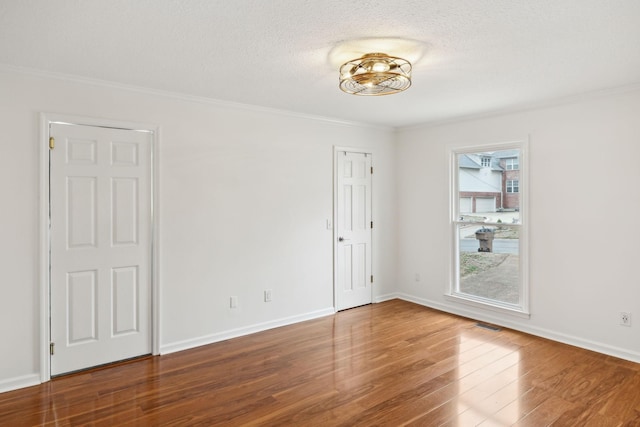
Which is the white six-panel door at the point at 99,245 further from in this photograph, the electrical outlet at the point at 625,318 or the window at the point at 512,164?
the electrical outlet at the point at 625,318

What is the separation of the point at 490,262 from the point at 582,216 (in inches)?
45.1

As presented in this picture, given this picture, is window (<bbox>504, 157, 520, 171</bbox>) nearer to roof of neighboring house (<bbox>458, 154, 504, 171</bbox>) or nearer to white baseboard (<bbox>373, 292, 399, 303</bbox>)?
roof of neighboring house (<bbox>458, 154, 504, 171</bbox>)

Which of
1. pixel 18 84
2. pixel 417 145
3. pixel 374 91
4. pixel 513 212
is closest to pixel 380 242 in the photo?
pixel 417 145

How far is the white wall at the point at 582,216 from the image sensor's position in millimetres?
3400

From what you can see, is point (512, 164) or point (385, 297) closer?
point (512, 164)

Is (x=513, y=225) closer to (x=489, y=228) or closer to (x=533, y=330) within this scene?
(x=489, y=228)

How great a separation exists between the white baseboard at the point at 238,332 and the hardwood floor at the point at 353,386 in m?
0.09

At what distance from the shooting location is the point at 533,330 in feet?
13.3

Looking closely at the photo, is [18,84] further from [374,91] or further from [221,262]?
[374,91]

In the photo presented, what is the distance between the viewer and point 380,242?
536cm

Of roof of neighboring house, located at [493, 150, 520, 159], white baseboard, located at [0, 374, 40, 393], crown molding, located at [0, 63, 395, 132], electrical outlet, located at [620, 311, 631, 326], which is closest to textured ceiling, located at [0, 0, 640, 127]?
crown molding, located at [0, 63, 395, 132]

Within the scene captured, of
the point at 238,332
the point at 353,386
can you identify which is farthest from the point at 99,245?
the point at 353,386

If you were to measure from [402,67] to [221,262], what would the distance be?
8.26 feet

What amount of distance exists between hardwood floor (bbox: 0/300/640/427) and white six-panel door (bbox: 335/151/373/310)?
1059mm
